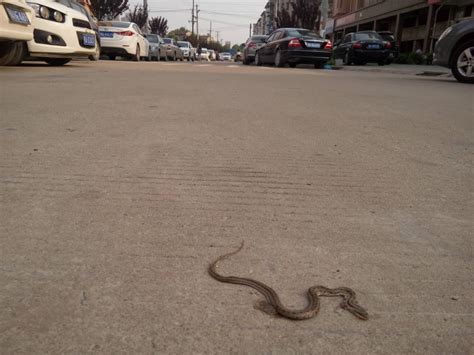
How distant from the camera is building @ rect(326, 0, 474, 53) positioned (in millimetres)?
26312

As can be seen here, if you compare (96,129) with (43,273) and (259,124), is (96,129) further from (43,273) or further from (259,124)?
(43,273)

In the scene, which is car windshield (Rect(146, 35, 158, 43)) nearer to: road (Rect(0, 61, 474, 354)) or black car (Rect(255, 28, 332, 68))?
black car (Rect(255, 28, 332, 68))

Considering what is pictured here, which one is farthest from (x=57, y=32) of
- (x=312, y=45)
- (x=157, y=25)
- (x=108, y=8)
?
(x=157, y=25)

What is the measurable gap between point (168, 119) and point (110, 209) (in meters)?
2.55

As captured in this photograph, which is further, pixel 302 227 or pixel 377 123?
pixel 377 123

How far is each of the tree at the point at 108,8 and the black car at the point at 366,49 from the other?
24.8 metres

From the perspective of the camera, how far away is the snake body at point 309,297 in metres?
1.67

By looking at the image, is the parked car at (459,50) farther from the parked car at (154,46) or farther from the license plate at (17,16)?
the parked car at (154,46)

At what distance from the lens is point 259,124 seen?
4.90 meters

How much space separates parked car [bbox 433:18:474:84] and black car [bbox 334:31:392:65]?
1050cm

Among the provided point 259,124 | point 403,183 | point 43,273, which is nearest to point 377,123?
point 259,124

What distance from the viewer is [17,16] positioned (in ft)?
25.9

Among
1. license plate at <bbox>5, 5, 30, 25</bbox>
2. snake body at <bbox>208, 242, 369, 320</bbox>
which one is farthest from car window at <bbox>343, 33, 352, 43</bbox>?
snake body at <bbox>208, 242, 369, 320</bbox>

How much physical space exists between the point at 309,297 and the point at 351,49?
20498mm
